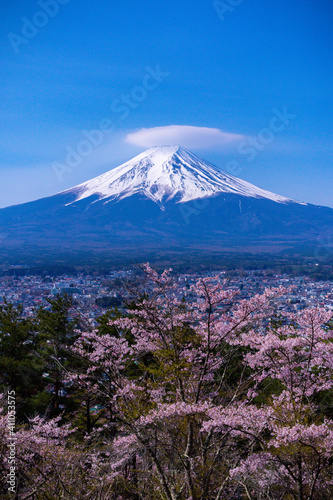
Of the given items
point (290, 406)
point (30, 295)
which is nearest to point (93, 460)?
point (290, 406)

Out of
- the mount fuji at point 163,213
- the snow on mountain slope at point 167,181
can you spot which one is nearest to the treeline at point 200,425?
the mount fuji at point 163,213

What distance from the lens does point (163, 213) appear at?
116 m

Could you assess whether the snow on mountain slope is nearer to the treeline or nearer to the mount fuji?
the mount fuji

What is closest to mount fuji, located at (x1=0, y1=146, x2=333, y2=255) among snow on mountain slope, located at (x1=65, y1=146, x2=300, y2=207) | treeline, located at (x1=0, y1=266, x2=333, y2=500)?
snow on mountain slope, located at (x1=65, y1=146, x2=300, y2=207)

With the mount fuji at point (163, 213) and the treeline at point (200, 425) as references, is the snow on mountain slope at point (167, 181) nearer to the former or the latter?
the mount fuji at point (163, 213)

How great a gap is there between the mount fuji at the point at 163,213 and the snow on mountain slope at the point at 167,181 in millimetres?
333

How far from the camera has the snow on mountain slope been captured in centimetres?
12456

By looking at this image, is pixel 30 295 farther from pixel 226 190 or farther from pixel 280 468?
pixel 226 190

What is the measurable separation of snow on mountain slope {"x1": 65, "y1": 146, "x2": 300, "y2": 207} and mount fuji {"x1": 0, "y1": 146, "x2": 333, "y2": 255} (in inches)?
13.1

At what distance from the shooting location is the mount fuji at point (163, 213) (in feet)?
311

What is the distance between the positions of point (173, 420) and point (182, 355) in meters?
1.17

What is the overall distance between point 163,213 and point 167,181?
64.6ft

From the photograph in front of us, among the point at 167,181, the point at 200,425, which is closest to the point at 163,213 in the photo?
the point at 167,181

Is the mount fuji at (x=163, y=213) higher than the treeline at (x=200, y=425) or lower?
higher
